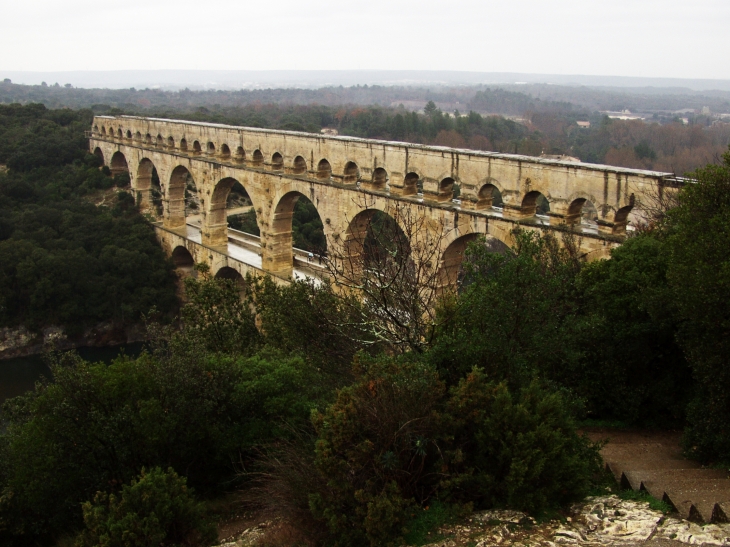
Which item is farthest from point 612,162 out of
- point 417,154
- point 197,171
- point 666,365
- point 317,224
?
point 666,365

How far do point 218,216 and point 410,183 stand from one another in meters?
11.7

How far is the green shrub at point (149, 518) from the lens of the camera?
815 cm

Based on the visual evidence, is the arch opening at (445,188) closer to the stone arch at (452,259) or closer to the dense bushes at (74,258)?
the stone arch at (452,259)

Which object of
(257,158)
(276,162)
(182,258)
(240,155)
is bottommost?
(182,258)

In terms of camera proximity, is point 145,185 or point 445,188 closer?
point 445,188

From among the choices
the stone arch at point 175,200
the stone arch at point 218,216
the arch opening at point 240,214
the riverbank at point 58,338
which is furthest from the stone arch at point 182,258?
the stone arch at point 218,216

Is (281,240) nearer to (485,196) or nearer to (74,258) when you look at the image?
(485,196)

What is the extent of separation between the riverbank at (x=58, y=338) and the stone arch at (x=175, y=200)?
5.01 meters

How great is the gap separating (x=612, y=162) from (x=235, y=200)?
30751 mm

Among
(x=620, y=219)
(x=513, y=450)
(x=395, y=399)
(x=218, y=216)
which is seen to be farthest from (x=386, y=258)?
(x=218, y=216)

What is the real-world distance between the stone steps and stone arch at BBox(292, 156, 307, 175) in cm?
1374

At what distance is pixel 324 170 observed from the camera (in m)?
20.2

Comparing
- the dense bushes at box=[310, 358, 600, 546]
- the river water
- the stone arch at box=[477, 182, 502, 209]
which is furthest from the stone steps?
the river water

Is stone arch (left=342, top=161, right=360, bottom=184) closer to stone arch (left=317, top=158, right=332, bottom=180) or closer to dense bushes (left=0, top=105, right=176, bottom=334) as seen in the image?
stone arch (left=317, top=158, right=332, bottom=180)
